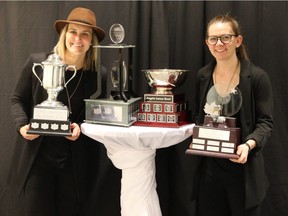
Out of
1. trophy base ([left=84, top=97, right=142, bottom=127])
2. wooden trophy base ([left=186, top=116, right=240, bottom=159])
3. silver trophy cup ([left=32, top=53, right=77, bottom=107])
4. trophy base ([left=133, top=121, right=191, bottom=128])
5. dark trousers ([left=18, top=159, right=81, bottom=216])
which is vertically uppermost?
silver trophy cup ([left=32, top=53, right=77, bottom=107])

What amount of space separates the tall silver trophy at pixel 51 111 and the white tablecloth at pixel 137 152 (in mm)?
103

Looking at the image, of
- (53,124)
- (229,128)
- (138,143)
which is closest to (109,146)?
(138,143)

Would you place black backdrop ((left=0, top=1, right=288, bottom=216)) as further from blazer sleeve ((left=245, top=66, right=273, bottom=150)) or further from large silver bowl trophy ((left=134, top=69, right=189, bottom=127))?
blazer sleeve ((left=245, top=66, right=273, bottom=150))

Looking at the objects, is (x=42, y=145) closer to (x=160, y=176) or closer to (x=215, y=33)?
(x=160, y=176)

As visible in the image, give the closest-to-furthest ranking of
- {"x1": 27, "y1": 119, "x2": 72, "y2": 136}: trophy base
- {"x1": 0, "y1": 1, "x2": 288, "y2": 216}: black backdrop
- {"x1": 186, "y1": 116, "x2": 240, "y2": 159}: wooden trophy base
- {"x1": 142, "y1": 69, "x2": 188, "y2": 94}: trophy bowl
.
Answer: {"x1": 186, "y1": 116, "x2": 240, "y2": 159}: wooden trophy base
{"x1": 27, "y1": 119, "x2": 72, "y2": 136}: trophy base
{"x1": 142, "y1": 69, "x2": 188, "y2": 94}: trophy bowl
{"x1": 0, "y1": 1, "x2": 288, "y2": 216}: black backdrop

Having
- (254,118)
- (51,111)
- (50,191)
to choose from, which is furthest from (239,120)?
(50,191)

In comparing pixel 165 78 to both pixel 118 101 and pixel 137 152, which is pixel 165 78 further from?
pixel 137 152

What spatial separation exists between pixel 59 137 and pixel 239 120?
0.87 m

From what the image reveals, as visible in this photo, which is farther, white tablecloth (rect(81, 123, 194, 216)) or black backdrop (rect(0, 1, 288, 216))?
black backdrop (rect(0, 1, 288, 216))

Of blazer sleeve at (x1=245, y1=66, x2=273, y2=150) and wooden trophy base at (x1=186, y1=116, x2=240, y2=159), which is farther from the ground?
blazer sleeve at (x1=245, y1=66, x2=273, y2=150)

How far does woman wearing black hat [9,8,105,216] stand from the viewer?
1718mm

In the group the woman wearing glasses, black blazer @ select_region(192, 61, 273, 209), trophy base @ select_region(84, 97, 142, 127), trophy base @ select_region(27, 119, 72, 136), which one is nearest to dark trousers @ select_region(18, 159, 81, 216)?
trophy base @ select_region(27, 119, 72, 136)

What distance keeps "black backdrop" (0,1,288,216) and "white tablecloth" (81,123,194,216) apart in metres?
0.47

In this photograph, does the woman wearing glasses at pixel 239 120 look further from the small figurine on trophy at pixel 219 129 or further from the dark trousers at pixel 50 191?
the dark trousers at pixel 50 191
